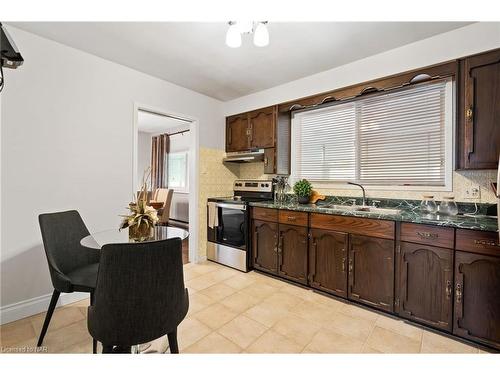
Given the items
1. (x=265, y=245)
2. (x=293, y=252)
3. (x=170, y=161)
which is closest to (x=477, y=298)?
(x=293, y=252)

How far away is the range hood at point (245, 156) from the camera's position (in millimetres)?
3390

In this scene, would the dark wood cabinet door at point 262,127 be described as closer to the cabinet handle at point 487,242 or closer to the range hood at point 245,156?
the range hood at point 245,156

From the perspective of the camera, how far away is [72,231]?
193 cm

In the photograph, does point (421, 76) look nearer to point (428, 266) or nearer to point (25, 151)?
point (428, 266)

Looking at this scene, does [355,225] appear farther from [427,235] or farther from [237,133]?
[237,133]

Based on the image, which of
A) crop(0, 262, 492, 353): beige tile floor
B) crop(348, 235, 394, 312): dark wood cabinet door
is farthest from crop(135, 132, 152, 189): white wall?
crop(348, 235, 394, 312): dark wood cabinet door

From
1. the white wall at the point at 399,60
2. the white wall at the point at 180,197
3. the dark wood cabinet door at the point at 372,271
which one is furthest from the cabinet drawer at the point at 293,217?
the white wall at the point at 180,197

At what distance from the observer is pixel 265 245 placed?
9.75 ft

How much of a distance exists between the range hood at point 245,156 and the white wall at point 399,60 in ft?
2.21

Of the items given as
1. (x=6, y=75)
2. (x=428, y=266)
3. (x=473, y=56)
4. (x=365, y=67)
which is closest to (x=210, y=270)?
(x=428, y=266)

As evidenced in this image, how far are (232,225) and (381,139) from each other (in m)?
2.09

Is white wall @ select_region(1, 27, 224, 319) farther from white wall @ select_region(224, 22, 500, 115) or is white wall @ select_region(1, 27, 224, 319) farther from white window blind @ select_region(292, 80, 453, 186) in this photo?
white window blind @ select_region(292, 80, 453, 186)
